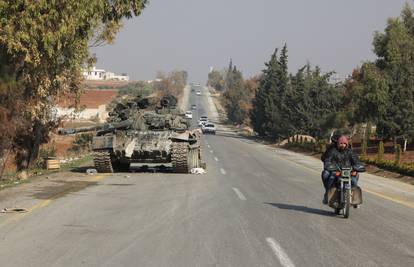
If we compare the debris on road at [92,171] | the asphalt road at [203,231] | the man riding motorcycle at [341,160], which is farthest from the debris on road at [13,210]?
the debris on road at [92,171]

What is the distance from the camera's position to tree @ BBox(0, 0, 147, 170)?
53.5 ft

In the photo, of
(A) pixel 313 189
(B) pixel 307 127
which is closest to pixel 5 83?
(A) pixel 313 189

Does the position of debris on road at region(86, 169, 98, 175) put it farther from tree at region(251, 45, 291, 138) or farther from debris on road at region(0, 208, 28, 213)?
tree at region(251, 45, 291, 138)

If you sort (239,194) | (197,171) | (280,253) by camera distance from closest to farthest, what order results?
(280,253) < (239,194) < (197,171)

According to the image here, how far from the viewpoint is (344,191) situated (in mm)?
11539

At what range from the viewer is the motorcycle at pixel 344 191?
11.5 metres

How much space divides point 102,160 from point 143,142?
1.62 meters

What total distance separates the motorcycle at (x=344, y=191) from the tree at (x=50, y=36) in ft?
29.2

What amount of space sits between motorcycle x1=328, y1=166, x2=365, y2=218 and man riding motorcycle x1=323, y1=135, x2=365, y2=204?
0.08m

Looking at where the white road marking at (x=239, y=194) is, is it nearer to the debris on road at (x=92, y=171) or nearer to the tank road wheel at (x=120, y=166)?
the debris on road at (x=92, y=171)

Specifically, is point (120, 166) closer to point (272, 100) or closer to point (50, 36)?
point (50, 36)

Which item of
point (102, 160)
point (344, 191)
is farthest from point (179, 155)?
point (344, 191)

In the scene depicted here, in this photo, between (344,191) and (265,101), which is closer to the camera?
(344,191)

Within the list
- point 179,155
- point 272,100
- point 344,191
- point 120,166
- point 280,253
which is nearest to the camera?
point 280,253
